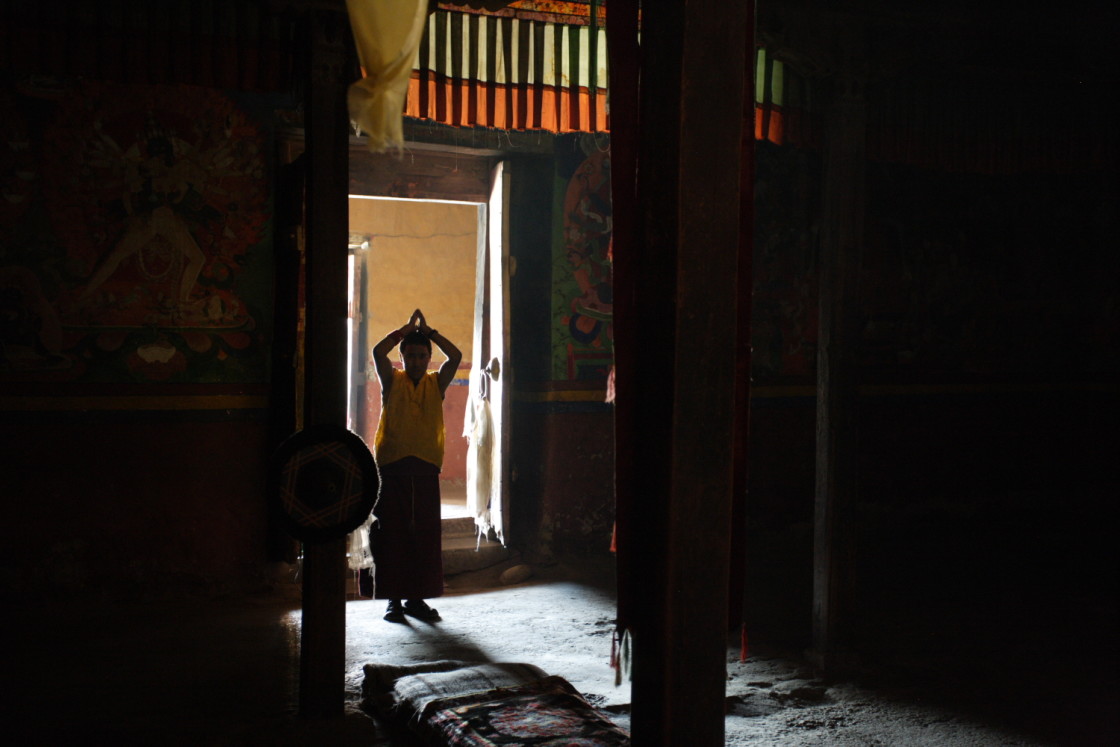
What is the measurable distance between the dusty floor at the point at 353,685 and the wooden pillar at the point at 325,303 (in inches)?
8.0

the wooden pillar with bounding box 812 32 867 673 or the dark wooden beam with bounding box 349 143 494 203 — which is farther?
the dark wooden beam with bounding box 349 143 494 203

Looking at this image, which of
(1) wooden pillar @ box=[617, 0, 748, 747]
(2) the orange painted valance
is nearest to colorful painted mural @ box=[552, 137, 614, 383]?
(2) the orange painted valance

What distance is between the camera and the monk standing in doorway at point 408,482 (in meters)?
4.60

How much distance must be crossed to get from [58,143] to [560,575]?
3.66 m

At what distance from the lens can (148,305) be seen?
15.7 feet

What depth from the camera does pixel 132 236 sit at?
4754 millimetres

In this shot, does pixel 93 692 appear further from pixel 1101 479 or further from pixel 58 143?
pixel 1101 479

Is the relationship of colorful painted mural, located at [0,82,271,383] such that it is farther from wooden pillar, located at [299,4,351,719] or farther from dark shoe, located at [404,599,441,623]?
wooden pillar, located at [299,4,351,719]

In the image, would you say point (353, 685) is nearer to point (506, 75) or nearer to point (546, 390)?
point (546, 390)

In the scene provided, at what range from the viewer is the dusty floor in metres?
3.10

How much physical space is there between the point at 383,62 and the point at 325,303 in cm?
154

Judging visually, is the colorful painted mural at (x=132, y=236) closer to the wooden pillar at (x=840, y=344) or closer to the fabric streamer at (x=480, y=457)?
the fabric streamer at (x=480, y=457)

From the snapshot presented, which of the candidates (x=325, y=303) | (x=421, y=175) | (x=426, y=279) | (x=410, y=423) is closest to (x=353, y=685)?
(x=410, y=423)

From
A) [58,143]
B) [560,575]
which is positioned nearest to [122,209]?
[58,143]
